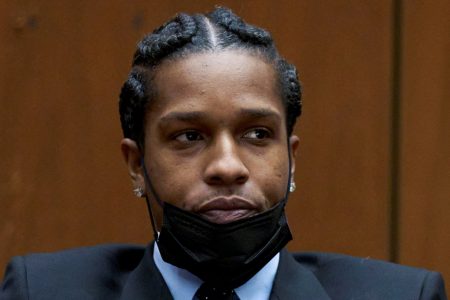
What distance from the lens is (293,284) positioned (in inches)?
150

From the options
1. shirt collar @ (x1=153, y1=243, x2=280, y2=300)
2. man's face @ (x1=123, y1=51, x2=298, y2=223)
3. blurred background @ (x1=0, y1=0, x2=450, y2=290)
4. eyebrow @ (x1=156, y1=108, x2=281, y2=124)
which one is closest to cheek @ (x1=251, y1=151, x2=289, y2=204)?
man's face @ (x1=123, y1=51, x2=298, y2=223)

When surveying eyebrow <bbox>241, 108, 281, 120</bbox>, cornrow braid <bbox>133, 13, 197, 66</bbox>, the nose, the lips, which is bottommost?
the lips

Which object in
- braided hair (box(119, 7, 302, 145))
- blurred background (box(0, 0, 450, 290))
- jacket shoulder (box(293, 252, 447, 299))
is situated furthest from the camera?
blurred background (box(0, 0, 450, 290))

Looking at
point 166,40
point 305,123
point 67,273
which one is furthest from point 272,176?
point 305,123

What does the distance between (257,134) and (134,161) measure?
1.29 feet

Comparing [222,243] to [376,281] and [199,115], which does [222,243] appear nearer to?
[199,115]

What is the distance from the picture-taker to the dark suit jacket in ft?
12.4

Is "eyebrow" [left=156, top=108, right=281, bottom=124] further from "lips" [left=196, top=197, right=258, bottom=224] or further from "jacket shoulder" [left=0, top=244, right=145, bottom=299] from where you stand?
"jacket shoulder" [left=0, top=244, right=145, bottom=299]

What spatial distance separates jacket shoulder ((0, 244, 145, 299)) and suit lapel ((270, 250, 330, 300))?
16.5 inches

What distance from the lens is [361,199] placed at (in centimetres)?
481

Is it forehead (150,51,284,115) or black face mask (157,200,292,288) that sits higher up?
forehead (150,51,284,115)

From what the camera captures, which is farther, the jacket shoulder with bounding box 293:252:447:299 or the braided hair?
the jacket shoulder with bounding box 293:252:447:299

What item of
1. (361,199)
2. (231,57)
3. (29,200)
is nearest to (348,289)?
(231,57)

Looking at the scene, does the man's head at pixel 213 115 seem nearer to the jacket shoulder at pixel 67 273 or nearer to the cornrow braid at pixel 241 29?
the cornrow braid at pixel 241 29
